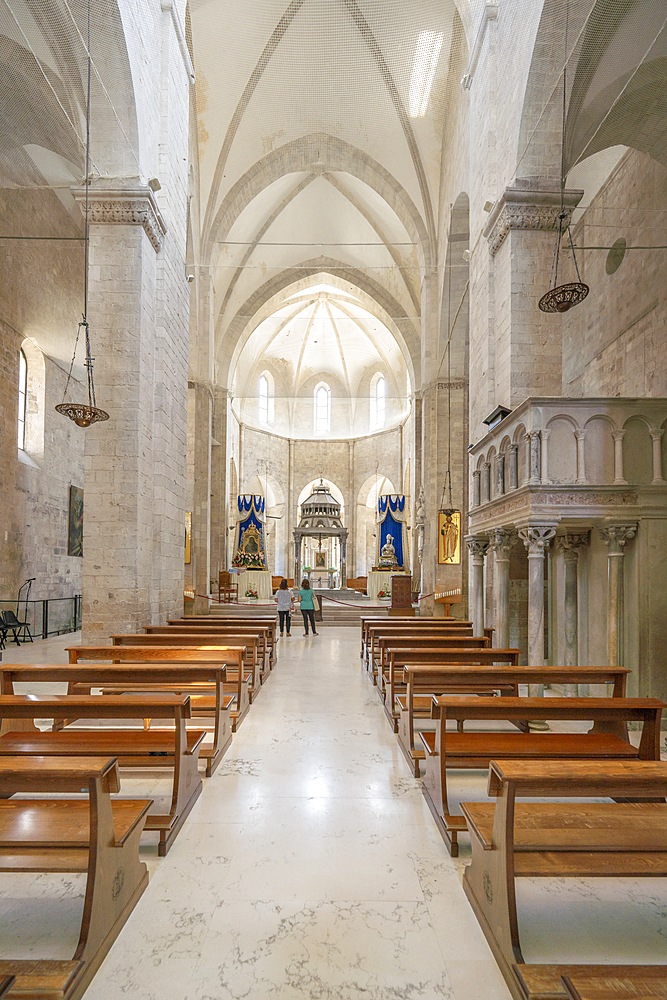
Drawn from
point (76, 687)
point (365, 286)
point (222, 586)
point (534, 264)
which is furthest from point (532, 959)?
point (365, 286)

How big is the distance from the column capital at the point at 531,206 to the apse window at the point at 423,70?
7705mm

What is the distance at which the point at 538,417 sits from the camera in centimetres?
605

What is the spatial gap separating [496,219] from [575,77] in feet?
6.31

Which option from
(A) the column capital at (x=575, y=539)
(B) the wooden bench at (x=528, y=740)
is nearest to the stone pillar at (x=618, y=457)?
(A) the column capital at (x=575, y=539)

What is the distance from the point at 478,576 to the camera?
29.1 ft

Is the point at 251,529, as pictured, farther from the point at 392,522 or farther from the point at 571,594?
the point at 571,594

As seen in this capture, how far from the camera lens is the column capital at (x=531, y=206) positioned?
28.4ft

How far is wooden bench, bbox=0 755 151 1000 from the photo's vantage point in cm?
209

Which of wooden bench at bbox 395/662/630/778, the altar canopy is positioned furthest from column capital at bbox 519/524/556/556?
the altar canopy

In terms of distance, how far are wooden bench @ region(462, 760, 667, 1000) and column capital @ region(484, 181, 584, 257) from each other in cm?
796

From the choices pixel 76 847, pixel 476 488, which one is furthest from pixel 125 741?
pixel 476 488

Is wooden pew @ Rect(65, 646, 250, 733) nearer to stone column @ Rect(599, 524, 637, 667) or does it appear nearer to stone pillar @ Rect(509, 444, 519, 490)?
stone pillar @ Rect(509, 444, 519, 490)

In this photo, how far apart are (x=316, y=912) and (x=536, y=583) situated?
4079mm

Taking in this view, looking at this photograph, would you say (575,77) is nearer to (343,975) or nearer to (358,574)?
(343,975)
